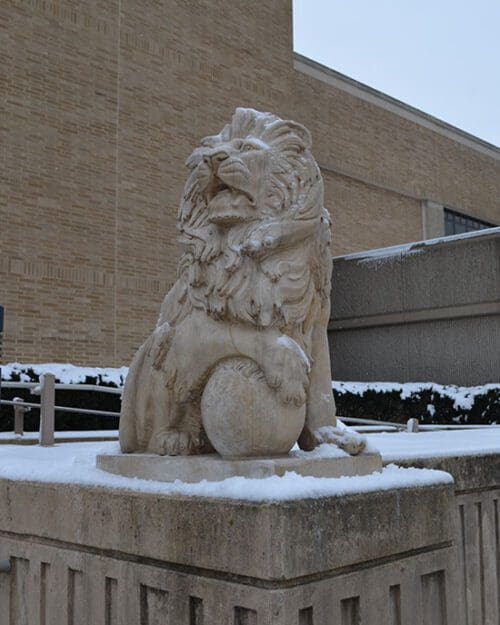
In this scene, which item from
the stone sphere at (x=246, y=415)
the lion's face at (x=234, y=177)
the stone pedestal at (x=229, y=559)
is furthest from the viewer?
the lion's face at (x=234, y=177)

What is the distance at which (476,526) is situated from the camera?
3.64 meters

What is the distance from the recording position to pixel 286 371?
2631 mm

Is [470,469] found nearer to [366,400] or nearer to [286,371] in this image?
[286,371]

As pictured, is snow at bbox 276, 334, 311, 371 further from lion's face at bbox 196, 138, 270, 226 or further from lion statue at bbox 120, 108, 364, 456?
lion's face at bbox 196, 138, 270, 226

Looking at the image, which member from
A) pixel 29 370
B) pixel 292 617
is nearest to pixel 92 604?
pixel 292 617

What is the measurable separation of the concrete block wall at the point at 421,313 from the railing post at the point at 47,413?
819 cm

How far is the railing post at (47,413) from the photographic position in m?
5.91

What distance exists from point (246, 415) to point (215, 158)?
37.8 inches

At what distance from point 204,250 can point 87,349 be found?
35.3 ft

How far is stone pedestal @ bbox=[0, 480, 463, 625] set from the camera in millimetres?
2123

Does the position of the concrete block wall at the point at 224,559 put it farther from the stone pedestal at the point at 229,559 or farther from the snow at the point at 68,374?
the snow at the point at 68,374

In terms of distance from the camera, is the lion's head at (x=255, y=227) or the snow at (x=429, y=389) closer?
the lion's head at (x=255, y=227)

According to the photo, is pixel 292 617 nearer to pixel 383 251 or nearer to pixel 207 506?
pixel 207 506

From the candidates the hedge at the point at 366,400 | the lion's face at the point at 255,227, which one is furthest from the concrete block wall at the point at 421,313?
the lion's face at the point at 255,227
